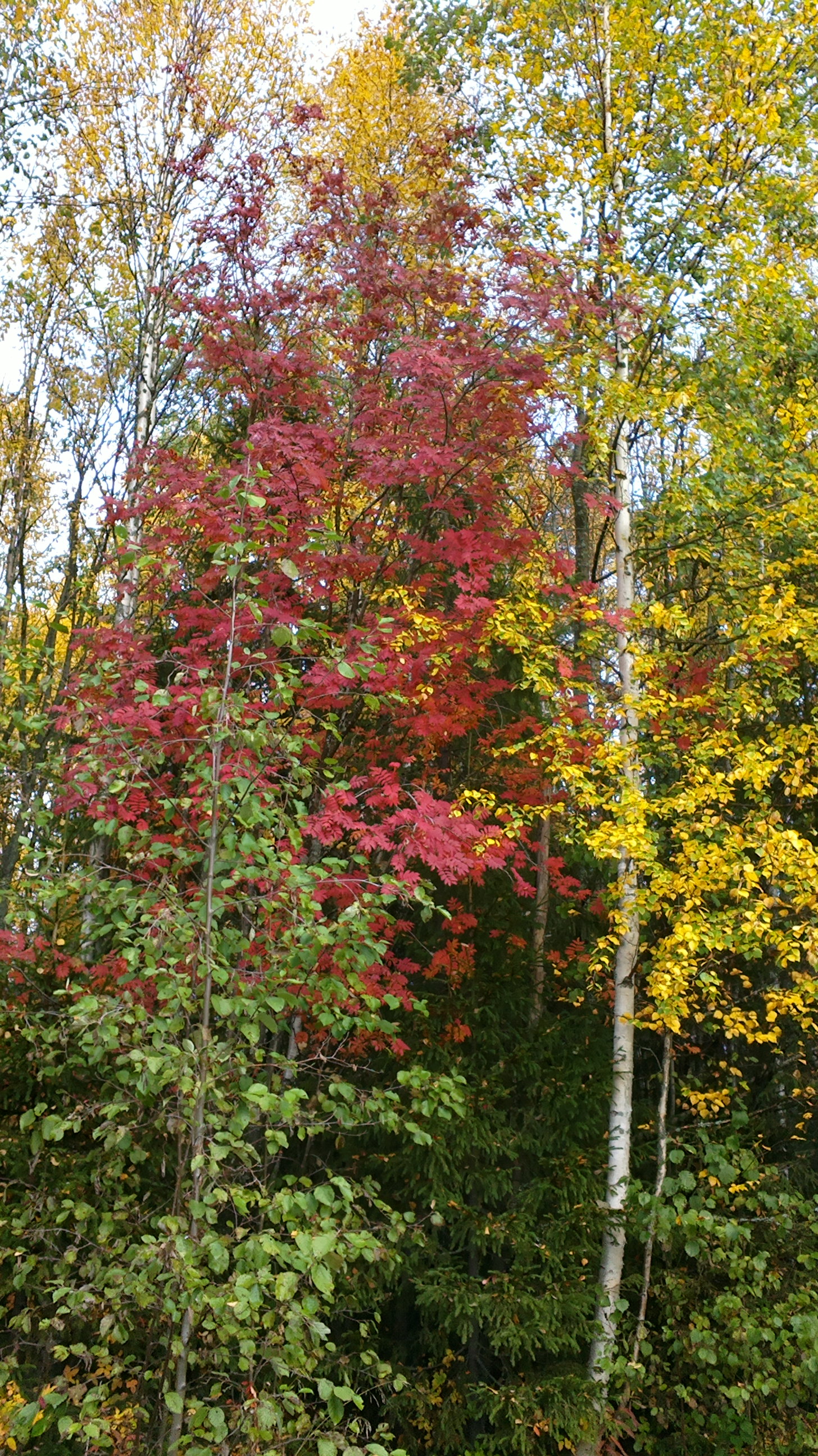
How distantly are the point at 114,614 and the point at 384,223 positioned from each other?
305cm

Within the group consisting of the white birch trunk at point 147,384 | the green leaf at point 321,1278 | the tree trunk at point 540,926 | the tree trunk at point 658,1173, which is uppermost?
the white birch trunk at point 147,384

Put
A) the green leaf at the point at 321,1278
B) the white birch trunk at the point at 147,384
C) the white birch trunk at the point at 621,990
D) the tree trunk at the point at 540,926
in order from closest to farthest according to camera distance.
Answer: the green leaf at the point at 321,1278 → the white birch trunk at the point at 621,990 → the tree trunk at the point at 540,926 → the white birch trunk at the point at 147,384

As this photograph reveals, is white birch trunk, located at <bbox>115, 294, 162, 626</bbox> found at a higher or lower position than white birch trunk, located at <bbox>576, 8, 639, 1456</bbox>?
higher

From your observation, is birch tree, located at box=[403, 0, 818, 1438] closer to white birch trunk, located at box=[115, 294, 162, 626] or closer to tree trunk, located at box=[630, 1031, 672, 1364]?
tree trunk, located at box=[630, 1031, 672, 1364]

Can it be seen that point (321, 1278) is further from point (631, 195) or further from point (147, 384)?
point (147, 384)

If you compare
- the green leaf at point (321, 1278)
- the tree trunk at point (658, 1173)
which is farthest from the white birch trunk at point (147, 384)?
the green leaf at point (321, 1278)

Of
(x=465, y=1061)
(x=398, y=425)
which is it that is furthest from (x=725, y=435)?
(x=465, y=1061)

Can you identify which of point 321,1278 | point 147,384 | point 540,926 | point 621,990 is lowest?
point 321,1278

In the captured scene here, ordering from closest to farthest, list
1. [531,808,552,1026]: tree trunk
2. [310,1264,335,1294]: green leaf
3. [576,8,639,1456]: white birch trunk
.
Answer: [310,1264,335,1294]: green leaf → [576,8,639,1456]: white birch trunk → [531,808,552,1026]: tree trunk

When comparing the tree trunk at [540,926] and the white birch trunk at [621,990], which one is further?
the tree trunk at [540,926]

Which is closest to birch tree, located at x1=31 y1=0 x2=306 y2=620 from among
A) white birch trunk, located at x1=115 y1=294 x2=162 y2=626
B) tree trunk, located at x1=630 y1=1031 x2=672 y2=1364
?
white birch trunk, located at x1=115 y1=294 x2=162 y2=626

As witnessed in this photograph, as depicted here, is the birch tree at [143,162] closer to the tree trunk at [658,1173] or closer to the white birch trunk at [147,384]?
the white birch trunk at [147,384]

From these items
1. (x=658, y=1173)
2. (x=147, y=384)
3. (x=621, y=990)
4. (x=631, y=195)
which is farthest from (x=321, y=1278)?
(x=147, y=384)

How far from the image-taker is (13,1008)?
131 inches
